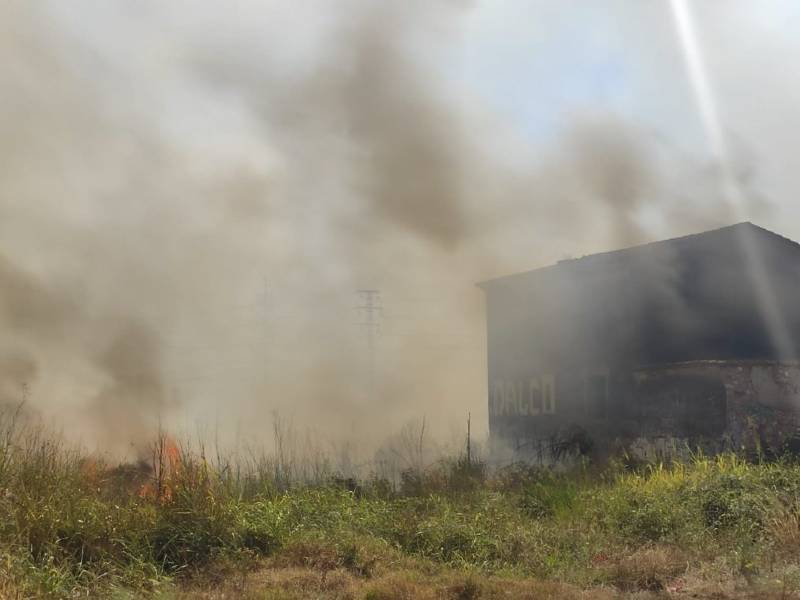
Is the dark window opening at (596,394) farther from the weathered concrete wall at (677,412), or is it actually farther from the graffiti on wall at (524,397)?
the graffiti on wall at (524,397)

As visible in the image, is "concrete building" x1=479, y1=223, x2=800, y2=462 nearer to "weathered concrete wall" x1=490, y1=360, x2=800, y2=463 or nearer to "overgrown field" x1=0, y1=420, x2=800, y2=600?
"weathered concrete wall" x1=490, y1=360, x2=800, y2=463

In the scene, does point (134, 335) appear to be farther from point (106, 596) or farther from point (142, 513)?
point (106, 596)

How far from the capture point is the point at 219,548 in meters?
7.18

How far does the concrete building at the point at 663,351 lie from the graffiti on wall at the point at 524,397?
0.03 metres

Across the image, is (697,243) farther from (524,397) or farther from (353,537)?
(353,537)

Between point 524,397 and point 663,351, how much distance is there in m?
4.16

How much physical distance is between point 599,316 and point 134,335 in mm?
10341

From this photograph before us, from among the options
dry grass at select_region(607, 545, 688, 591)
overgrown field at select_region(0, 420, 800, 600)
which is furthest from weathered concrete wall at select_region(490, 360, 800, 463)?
dry grass at select_region(607, 545, 688, 591)

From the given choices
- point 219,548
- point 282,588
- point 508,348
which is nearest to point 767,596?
point 282,588

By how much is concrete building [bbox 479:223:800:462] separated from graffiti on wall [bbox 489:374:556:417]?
0.03 m

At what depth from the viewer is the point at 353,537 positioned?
7.80 meters

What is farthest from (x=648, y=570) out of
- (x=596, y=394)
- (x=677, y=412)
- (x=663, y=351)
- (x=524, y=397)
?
(x=524, y=397)

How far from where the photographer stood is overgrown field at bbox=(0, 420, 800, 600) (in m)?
6.29

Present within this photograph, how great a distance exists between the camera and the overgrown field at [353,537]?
6.29 metres
